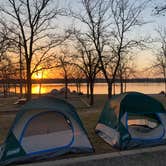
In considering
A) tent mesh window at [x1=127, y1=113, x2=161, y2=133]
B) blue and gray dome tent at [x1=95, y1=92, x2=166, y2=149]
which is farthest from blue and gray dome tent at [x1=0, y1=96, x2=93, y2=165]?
tent mesh window at [x1=127, y1=113, x2=161, y2=133]

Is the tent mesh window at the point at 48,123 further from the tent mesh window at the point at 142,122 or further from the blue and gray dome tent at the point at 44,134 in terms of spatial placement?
the tent mesh window at the point at 142,122

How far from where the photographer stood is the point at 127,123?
263 inches

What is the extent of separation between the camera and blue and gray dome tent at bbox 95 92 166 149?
654cm

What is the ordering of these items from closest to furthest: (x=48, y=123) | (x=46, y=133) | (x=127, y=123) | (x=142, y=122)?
(x=127, y=123)
(x=46, y=133)
(x=48, y=123)
(x=142, y=122)

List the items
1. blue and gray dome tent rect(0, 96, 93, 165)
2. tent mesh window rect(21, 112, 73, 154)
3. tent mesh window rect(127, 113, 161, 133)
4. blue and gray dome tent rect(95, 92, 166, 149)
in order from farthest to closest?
tent mesh window rect(127, 113, 161, 133), blue and gray dome tent rect(95, 92, 166, 149), tent mesh window rect(21, 112, 73, 154), blue and gray dome tent rect(0, 96, 93, 165)

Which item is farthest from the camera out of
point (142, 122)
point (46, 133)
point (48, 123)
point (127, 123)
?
point (142, 122)

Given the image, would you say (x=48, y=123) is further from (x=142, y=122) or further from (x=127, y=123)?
(x=142, y=122)

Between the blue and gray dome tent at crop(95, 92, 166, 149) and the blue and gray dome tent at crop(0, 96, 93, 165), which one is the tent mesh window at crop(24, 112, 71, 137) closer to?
the blue and gray dome tent at crop(0, 96, 93, 165)

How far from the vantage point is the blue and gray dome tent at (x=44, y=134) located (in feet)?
19.3

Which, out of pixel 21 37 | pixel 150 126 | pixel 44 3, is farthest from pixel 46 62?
pixel 150 126

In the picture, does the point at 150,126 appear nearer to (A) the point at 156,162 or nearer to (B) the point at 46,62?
(A) the point at 156,162

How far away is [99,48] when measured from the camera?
21.5m

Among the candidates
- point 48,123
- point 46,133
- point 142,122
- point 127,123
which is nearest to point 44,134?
point 46,133

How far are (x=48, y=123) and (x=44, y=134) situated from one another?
1.05ft
